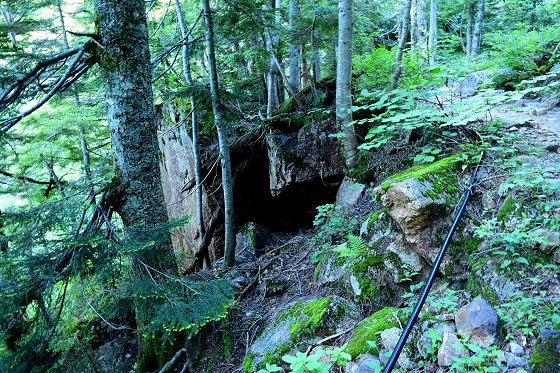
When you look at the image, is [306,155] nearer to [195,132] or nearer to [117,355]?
[195,132]

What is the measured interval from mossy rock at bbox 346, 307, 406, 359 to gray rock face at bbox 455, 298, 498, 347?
49 centimetres

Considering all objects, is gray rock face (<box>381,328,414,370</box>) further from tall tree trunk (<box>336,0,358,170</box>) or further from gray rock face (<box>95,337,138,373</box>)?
gray rock face (<box>95,337,138,373</box>)

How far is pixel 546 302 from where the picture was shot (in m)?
2.49

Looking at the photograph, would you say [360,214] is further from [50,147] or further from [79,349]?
[50,147]

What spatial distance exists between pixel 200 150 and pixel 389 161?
428 centimetres

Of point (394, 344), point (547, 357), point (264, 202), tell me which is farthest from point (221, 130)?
point (547, 357)

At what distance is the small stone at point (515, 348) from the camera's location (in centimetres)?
233

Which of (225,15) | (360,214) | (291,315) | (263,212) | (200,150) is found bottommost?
(263,212)

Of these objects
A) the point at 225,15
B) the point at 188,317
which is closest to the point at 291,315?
the point at 188,317

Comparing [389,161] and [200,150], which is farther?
[200,150]

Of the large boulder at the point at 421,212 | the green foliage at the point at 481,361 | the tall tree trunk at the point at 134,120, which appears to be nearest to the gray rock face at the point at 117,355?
the tall tree trunk at the point at 134,120

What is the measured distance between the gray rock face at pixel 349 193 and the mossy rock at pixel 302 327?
2.20 metres

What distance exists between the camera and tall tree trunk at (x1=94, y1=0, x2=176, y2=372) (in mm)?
3840

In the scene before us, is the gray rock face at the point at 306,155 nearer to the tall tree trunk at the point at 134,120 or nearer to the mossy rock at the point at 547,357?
the tall tree trunk at the point at 134,120
